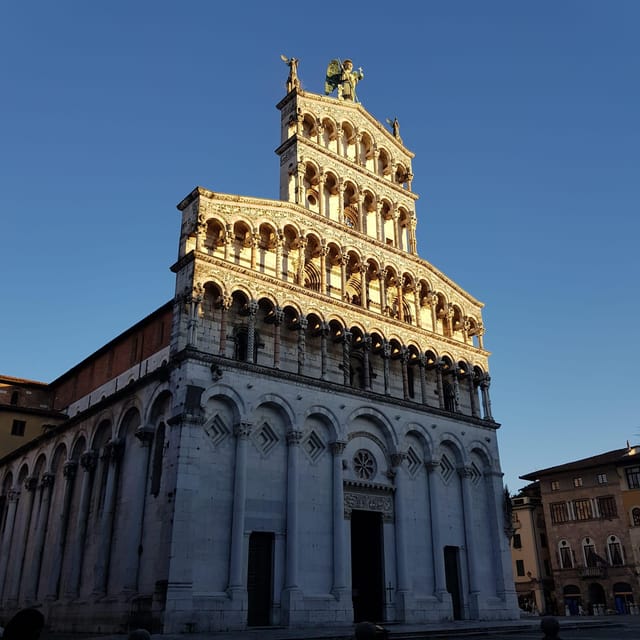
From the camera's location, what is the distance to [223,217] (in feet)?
85.9

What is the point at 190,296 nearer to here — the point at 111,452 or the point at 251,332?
the point at 251,332

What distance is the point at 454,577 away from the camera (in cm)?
2895

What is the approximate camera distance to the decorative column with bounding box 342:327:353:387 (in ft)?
91.4

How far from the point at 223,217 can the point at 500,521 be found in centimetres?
2006

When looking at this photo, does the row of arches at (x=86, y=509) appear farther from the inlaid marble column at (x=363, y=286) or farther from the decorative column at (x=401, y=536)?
the inlaid marble column at (x=363, y=286)

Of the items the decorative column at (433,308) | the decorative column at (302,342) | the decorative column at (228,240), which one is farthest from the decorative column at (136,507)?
the decorative column at (433,308)

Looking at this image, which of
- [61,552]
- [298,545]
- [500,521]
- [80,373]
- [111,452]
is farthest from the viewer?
[80,373]

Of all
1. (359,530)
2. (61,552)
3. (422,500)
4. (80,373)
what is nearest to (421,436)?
(422,500)

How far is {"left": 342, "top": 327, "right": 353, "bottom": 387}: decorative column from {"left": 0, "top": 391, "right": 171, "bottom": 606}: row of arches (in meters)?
8.03

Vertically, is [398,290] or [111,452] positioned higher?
[398,290]

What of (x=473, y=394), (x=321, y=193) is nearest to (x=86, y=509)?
(x=321, y=193)

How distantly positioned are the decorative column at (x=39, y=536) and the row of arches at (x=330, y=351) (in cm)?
1412

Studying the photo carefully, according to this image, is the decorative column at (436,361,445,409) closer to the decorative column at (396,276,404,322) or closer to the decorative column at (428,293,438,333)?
the decorative column at (428,293,438,333)

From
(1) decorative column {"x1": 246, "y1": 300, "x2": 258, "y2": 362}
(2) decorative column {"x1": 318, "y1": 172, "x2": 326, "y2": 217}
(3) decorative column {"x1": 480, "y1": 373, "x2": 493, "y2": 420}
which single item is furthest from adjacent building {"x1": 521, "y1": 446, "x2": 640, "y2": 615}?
(1) decorative column {"x1": 246, "y1": 300, "x2": 258, "y2": 362}
